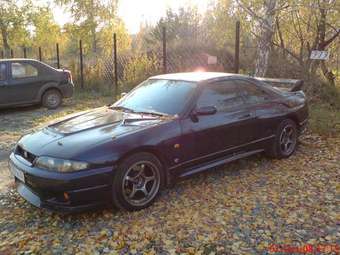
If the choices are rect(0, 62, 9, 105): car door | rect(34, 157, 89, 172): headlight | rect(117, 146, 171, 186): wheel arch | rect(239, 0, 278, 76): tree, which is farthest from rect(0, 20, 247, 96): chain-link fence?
rect(34, 157, 89, 172): headlight

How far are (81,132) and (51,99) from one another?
24.8ft

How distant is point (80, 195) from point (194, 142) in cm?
154

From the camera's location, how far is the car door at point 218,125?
4578 mm

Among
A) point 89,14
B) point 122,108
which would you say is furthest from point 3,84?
point 89,14

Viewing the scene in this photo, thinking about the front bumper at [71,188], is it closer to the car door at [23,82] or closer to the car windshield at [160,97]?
the car windshield at [160,97]

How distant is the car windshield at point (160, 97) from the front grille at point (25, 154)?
1.43 m

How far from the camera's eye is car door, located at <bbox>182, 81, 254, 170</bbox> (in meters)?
4.58

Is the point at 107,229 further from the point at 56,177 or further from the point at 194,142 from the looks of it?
the point at 194,142

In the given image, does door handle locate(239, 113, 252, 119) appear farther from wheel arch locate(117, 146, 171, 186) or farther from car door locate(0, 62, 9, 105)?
car door locate(0, 62, 9, 105)

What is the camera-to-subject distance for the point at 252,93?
17.7ft

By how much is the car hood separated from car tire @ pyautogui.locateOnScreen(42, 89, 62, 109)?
6.65 metres

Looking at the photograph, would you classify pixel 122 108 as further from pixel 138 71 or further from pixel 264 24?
pixel 138 71

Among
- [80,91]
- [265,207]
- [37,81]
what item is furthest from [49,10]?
[265,207]

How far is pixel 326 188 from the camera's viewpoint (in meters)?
4.75
